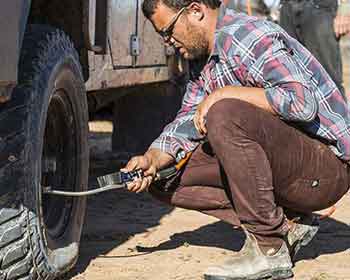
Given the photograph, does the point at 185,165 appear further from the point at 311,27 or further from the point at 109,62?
the point at 311,27

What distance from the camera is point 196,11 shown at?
3.95 metres

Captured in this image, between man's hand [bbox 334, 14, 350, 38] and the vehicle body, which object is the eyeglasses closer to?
the vehicle body

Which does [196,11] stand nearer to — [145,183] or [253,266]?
[145,183]

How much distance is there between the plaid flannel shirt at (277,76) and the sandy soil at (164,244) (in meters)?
0.46

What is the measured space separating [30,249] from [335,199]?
4.42 ft

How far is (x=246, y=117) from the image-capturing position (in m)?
3.85

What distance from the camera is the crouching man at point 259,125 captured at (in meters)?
3.85

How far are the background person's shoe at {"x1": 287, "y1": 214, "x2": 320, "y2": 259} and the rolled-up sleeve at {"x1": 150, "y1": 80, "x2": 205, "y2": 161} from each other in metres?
0.52

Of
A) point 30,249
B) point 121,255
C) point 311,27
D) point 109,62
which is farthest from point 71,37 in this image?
point 311,27

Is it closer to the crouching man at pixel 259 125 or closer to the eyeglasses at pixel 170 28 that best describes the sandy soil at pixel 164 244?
the crouching man at pixel 259 125

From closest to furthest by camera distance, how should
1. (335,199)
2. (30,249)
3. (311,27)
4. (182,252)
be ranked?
(30,249), (335,199), (182,252), (311,27)

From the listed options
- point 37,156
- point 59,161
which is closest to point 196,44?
point 59,161

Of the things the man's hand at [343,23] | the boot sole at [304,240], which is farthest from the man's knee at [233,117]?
the man's hand at [343,23]

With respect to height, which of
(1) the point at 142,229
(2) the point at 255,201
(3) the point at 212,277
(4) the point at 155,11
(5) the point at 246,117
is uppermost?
(4) the point at 155,11
